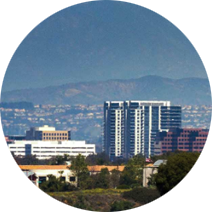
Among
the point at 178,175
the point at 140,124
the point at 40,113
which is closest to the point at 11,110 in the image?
the point at 40,113

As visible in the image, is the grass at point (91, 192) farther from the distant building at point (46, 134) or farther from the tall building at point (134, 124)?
the distant building at point (46, 134)

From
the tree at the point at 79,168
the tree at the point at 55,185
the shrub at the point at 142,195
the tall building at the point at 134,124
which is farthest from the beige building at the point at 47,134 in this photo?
the shrub at the point at 142,195

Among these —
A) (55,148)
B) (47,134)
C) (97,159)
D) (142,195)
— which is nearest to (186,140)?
(97,159)

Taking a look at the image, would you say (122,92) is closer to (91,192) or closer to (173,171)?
(91,192)

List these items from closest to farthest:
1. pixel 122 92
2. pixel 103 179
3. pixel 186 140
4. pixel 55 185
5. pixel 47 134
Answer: pixel 55 185 → pixel 103 179 → pixel 186 140 → pixel 122 92 → pixel 47 134

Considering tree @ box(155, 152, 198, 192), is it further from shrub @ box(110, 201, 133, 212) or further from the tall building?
the tall building

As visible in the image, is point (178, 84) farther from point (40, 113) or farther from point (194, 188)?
point (194, 188)
